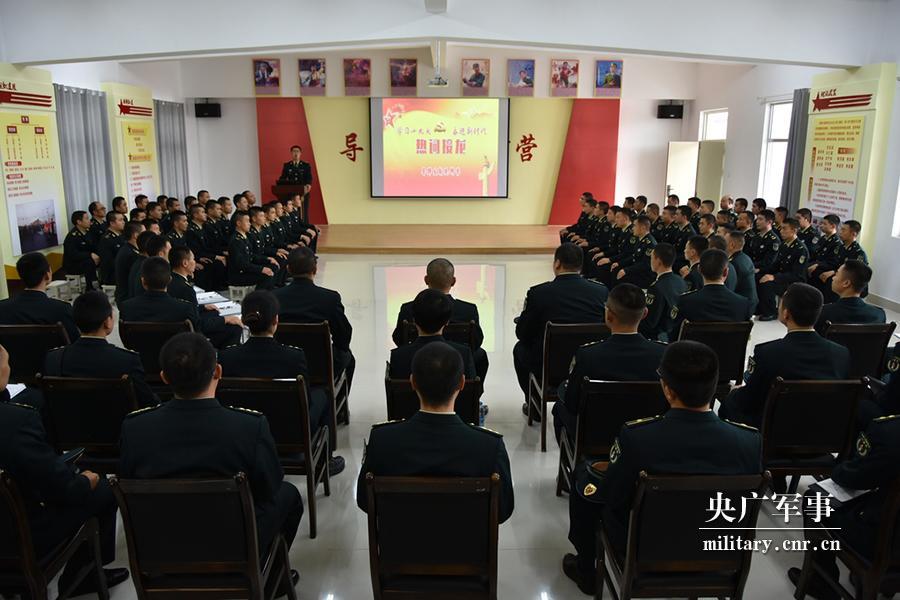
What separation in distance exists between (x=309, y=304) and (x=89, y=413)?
141 centimetres

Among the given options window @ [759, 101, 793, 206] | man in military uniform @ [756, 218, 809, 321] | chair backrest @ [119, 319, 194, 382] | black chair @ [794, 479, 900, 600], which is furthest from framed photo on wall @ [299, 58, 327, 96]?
black chair @ [794, 479, 900, 600]

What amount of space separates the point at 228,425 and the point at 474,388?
115 centimetres

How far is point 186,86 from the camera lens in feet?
43.2

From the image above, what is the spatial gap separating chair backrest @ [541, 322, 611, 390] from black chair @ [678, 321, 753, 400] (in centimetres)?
49

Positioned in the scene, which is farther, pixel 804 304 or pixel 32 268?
pixel 32 268

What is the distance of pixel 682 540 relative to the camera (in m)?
2.00

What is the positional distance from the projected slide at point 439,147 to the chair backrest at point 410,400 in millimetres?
10830

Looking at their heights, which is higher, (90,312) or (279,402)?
(90,312)

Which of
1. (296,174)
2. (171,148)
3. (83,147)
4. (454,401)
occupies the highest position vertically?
(171,148)

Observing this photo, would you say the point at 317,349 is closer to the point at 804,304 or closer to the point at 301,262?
the point at 301,262

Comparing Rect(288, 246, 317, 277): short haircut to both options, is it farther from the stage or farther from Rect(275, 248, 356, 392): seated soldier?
the stage

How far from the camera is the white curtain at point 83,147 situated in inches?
340

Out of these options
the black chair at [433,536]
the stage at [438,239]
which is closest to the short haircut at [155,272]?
the black chair at [433,536]

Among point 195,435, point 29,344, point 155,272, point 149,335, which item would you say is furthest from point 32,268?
point 195,435
